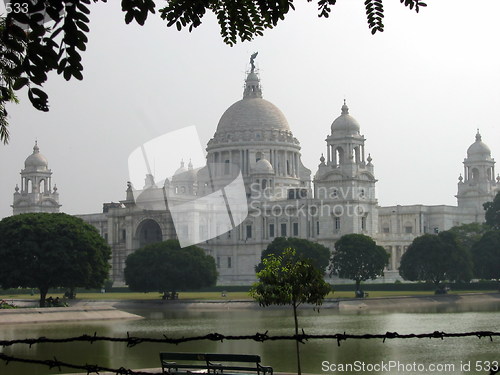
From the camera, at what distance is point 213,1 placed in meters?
6.41

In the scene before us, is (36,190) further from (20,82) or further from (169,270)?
(20,82)

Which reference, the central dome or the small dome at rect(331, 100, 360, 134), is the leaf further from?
the central dome

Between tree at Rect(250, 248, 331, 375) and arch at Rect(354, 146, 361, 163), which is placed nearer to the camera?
tree at Rect(250, 248, 331, 375)

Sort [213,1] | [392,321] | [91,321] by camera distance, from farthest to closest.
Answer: [91,321], [392,321], [213,1]

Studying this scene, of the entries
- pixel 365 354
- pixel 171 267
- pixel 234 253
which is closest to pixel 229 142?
pixel 234 253

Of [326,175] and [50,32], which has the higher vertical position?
[326,175]

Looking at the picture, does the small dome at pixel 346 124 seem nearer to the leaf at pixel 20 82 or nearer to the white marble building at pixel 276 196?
the white marble building at pixel 276 196

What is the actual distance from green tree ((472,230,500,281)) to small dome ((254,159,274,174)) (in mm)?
41802

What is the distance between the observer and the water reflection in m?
29.6

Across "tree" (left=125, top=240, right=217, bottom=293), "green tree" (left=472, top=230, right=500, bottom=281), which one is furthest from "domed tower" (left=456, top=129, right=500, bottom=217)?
"tree" (left=125, top=240, right=217, bottom=293)

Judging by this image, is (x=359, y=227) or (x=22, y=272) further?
(x=359, y=227)

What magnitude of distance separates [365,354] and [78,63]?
89.2 ft

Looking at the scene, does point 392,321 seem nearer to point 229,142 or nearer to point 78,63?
point 78,63

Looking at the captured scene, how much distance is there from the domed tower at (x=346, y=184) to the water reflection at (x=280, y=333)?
47329 millimetres
